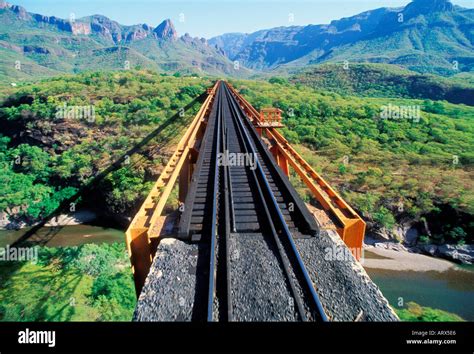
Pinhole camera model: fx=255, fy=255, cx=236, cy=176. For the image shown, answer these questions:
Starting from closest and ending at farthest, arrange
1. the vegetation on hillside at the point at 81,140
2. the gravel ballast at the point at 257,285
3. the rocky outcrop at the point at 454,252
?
the gravel ballast at the point at 257,285, the rocky outcrop at the point at 454,252, the vegetation on hillside at the point at 81,140

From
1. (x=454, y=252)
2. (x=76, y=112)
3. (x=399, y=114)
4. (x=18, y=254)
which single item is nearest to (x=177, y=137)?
(x=18, y=254)

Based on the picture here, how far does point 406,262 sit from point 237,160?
1756cm

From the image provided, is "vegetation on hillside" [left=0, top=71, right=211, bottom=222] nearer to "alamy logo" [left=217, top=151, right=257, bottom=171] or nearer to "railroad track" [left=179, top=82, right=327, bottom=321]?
"alamy logo" [left=217, top=151, right=257, bottom=171]

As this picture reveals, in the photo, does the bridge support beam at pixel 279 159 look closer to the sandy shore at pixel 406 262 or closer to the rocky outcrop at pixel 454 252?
the sandy shore at pixel 406 262

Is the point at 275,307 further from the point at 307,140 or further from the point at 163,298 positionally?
the point at 307,140

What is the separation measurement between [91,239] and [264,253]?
21215 mm

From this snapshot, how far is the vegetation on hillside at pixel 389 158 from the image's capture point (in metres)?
21.1

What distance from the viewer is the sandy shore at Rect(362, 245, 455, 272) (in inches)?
737

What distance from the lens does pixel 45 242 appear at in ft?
66.5

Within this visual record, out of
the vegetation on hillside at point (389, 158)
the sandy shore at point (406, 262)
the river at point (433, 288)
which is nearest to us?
the river at point (433, 288)

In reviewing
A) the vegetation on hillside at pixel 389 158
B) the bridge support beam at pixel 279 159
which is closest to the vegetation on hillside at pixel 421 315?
the vegetation on hillside at pixel 389 158

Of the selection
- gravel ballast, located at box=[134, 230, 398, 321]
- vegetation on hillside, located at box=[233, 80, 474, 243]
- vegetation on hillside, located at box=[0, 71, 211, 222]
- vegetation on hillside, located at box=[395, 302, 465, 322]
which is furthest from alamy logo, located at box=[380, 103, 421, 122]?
gravel ballast, located at box=[134, 230, 398, 321]

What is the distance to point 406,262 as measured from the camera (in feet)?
62.6
